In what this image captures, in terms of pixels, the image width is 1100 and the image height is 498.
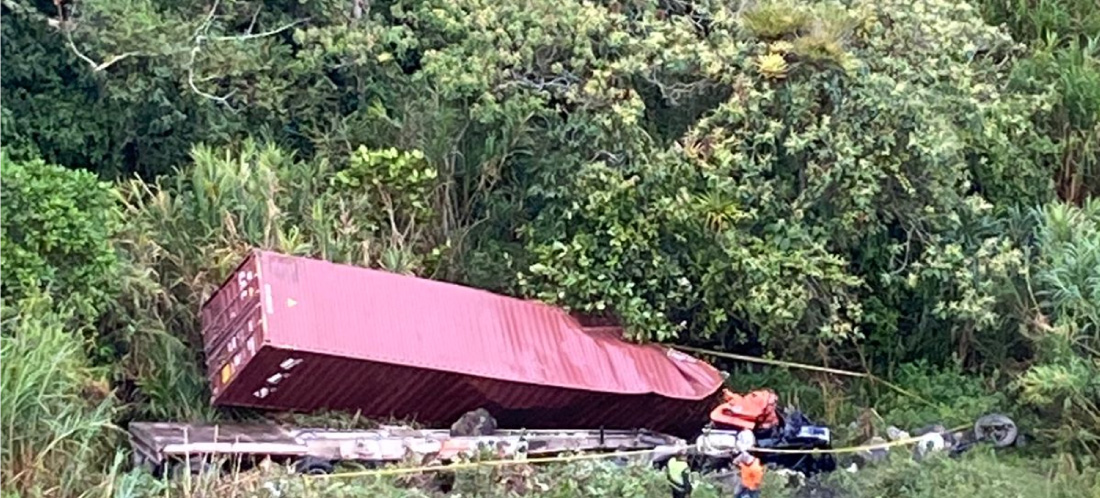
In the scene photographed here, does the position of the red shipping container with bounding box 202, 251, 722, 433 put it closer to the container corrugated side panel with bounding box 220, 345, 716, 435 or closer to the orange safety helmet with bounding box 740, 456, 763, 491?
the container corrugated side panel with bounding box 220, 345, 716, 435

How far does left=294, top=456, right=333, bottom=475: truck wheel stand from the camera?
7059 mm

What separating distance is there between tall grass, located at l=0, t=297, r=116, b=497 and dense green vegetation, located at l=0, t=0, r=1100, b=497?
42cm

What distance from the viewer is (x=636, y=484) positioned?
7051 mm

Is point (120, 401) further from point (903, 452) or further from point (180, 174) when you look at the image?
point (903, 452)

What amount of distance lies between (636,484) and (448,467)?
3.14 feet

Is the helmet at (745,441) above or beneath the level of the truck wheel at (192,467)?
beneath

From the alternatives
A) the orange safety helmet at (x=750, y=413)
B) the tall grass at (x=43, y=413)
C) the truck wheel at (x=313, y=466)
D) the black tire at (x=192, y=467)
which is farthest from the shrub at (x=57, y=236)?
the orange safety helmet at (x=750, y=413)

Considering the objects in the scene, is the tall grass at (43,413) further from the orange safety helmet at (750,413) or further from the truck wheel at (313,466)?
the orange safety helmet at (750,413)

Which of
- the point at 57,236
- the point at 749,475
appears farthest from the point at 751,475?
the point at 57,236

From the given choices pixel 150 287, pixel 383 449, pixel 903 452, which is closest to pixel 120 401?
pixel 150 287

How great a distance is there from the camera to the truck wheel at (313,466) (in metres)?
7.06

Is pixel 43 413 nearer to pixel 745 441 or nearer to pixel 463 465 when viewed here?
pixel 463 465

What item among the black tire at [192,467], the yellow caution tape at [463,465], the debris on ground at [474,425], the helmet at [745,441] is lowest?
the helmet at [745,441]

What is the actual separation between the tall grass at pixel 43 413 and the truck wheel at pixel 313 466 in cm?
97
